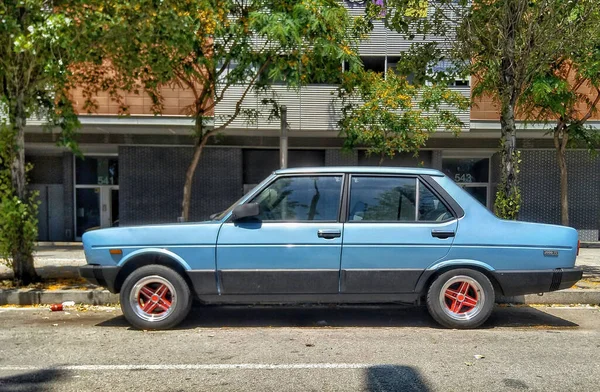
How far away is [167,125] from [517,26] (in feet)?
33.2

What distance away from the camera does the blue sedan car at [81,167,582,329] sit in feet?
19.3

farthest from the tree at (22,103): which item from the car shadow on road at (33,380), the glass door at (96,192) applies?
the glass door at (96,192)

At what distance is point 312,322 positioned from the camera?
6496 mm

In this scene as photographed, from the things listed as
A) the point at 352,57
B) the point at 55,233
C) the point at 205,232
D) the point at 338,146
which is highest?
the point at 352,57

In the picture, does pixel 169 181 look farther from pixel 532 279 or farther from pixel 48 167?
pixel 532 279

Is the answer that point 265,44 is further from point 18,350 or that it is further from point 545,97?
Answer: point 18,350

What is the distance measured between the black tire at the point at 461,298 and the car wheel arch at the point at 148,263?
278 centimetres

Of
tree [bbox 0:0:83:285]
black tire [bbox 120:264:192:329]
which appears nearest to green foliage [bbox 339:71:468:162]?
tree [bbox 0:0:83:285]

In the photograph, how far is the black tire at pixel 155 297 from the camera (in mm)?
5910

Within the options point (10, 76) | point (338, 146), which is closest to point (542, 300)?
point (10, 76)

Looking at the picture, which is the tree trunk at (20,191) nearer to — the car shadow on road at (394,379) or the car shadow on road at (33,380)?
the car shadow on road at (33,380)

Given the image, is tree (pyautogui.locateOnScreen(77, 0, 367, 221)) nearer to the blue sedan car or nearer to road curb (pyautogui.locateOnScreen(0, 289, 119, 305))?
the blue sedan car

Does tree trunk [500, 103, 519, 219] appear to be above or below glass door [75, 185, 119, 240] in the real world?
above

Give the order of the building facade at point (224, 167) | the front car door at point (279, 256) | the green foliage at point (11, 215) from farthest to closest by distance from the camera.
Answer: the building facade at point (224, 167), the green foliage at point (11, 215), the front car door at point (279, 256)
